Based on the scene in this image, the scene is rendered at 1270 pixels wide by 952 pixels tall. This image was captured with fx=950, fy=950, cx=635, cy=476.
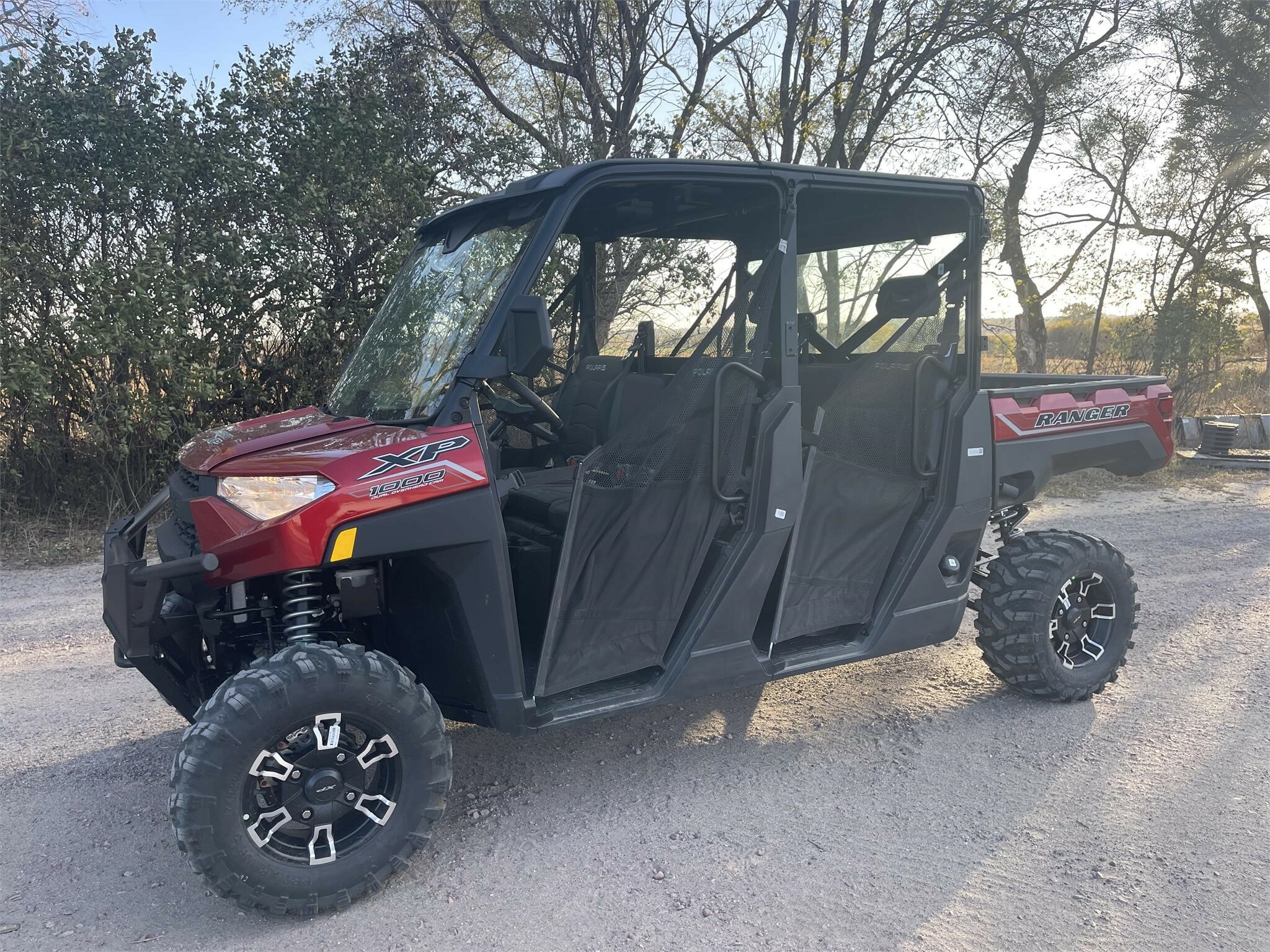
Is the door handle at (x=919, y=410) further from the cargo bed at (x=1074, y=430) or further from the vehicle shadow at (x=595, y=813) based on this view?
the vehicle shadow at (x=595, y=813)

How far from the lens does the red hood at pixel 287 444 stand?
9.50 feet

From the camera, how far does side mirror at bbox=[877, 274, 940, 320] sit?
163 inches

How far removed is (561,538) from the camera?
11.3 ft

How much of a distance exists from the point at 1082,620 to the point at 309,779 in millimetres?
3490

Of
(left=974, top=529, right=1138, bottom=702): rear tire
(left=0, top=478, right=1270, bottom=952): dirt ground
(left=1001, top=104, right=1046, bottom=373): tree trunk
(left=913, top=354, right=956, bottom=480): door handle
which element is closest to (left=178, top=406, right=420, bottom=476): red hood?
(left=0, top=478, right=1270, bottom=952): dirt ground

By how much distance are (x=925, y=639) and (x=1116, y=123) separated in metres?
12.8

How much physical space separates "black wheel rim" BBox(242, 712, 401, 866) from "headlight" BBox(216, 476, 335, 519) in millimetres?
629

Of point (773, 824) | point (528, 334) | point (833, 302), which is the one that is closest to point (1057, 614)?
point (833, 302)

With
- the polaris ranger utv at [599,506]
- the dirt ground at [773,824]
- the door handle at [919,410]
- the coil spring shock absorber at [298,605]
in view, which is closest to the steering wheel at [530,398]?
the polaris ranger utv at [599,506]

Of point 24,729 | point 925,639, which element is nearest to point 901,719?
point 925,639

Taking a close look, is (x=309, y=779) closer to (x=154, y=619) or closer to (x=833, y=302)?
(x=154, y=619)

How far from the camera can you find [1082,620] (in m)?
4.47

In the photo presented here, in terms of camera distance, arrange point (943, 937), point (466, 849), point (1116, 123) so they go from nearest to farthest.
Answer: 1. point (943, 937)
2. point (466, 849)
3. point (1116, 123)

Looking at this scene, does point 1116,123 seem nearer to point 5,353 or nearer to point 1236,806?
point 1236,806
